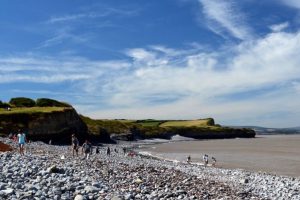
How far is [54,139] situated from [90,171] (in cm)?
7195

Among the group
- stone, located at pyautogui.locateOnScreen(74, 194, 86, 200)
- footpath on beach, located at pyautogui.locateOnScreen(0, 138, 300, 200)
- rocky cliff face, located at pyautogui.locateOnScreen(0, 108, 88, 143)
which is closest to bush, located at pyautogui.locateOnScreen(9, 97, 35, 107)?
rocky cliff face, located at pyautogui.locateOnScreen(0, 108, 88, 143)

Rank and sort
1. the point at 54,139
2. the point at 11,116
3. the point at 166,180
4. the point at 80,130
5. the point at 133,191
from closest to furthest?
the point at 133,191 < the point at 166,180 < the point at 11,116 < the point at 54,139 < the point at 80,130

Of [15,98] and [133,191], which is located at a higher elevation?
[15,98]

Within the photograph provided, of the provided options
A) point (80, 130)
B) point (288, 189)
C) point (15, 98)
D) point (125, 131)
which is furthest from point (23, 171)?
point (125, 131)

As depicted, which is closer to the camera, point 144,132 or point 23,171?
point 23,171

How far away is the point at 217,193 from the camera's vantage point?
23688 millimetres

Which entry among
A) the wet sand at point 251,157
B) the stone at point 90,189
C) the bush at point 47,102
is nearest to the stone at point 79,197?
the stone at point 90,189

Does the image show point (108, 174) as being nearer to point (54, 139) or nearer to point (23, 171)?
point (23, 171)

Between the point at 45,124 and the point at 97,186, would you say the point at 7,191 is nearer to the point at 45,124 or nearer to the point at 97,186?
the point at 97,186

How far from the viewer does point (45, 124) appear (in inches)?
3593

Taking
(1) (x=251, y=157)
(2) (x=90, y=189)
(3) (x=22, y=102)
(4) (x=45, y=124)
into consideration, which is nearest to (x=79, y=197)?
(2) (x=90, y=189)

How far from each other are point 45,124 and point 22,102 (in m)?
31.7

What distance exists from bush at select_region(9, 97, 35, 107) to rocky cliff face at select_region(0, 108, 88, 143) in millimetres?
21620

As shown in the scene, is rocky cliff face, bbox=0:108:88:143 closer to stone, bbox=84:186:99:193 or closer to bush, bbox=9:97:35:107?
bush, bbox=9:97:35:107
